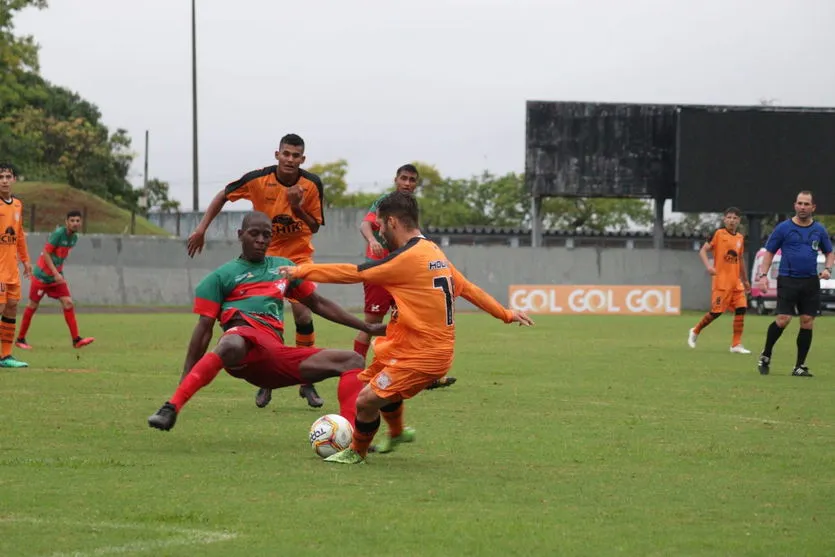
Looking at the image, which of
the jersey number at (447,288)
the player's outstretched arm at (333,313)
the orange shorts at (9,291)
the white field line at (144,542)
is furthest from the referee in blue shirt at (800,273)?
the white field line at (144,542)

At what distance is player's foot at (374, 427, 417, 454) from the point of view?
8977 millimetres

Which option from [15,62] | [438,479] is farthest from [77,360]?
[15,62]

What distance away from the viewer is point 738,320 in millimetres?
21688

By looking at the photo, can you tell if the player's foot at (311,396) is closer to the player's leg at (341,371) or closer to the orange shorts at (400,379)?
the player's leg at (341,371)

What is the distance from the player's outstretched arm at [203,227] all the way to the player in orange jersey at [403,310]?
2603mm

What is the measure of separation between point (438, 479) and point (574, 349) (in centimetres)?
1380

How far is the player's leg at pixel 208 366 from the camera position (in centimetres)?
891

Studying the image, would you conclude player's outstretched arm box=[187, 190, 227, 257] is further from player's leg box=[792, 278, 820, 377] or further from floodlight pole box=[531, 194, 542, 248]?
floodlight pole box=[531, 194, 542, 248]

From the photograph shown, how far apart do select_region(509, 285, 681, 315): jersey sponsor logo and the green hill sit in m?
20.8

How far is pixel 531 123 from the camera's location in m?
48.5

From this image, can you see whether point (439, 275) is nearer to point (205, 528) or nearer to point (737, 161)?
point (205, 528)

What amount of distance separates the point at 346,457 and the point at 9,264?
30.6 ft

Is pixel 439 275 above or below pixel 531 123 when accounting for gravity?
below

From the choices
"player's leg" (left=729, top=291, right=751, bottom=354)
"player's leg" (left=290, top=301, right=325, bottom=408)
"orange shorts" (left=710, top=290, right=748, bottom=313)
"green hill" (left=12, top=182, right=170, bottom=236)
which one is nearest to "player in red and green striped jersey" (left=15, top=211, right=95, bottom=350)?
"player's leg" (left=290, top=301, right=325, bottom=408)
